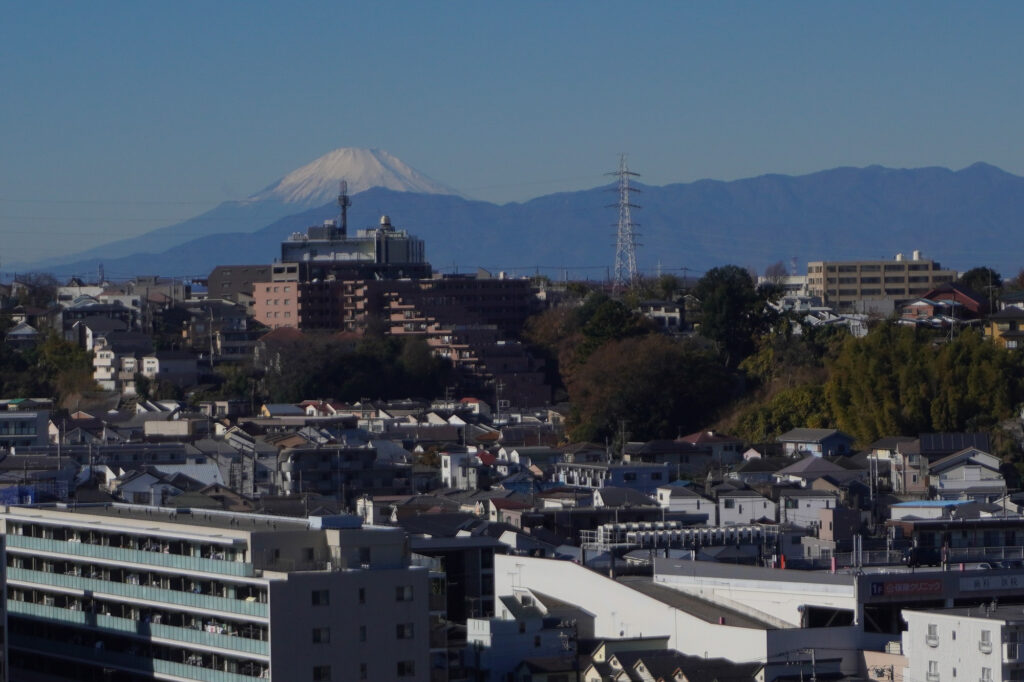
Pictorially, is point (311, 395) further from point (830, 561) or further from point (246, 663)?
point (246, 663)

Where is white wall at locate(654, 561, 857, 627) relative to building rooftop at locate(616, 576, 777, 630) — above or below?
above

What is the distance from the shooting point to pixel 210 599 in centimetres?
1700

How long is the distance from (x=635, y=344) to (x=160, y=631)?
26949 millimetres

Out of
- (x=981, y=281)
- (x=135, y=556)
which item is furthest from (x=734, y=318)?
(x=135, y=556)

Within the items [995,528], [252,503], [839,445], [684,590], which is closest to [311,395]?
[839,445]

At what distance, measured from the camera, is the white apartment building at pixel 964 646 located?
15.7 meters

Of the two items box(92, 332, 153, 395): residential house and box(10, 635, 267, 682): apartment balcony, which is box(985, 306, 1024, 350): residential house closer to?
box(92, 332, 153, 395): residential house

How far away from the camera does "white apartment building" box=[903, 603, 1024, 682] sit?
1573 cm

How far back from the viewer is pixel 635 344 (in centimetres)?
4369

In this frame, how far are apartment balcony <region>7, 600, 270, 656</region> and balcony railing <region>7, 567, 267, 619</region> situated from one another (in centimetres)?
22

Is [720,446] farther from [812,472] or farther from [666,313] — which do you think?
[666,313]

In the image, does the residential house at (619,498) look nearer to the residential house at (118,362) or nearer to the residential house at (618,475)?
the residential house at (618,475)

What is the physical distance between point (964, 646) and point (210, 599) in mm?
6416

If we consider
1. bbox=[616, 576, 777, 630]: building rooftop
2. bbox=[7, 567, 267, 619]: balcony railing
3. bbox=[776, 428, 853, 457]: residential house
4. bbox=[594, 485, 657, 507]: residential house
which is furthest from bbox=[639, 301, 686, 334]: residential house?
bbox=[7, 567, 267, 619]: balcony railing
